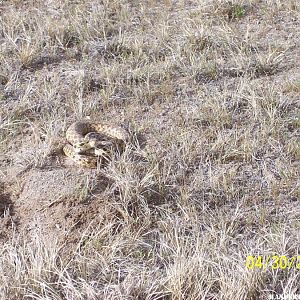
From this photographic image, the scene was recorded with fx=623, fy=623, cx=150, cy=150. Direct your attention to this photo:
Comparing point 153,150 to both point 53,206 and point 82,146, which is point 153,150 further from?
point 53,206

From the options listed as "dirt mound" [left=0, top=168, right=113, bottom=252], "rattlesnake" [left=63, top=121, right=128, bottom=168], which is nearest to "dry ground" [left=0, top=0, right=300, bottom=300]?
"dirt mound" [left=0, top=168, right=113, bottom=252]

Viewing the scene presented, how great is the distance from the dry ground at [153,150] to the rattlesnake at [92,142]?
118mm

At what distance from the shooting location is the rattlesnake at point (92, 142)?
567 cm

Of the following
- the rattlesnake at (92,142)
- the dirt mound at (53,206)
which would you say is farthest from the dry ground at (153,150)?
the rattlesnake at (92,142)

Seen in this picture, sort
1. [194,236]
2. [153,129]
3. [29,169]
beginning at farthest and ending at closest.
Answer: [153,129], [29,169], [194,236]

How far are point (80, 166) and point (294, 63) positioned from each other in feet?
10.3

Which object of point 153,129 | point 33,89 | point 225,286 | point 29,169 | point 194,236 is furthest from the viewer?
point 33,89

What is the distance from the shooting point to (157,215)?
5188 millimetres

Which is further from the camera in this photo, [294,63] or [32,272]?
[294,63]

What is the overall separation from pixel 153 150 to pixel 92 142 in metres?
0.60

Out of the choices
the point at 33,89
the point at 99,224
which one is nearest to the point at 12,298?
the point at 99,224

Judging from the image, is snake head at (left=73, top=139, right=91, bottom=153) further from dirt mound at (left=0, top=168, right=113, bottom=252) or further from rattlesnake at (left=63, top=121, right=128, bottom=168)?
dirt mound at (left=0, top=168, right=113, bottom=252)

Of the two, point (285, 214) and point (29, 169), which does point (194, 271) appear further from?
point (29, 169)
